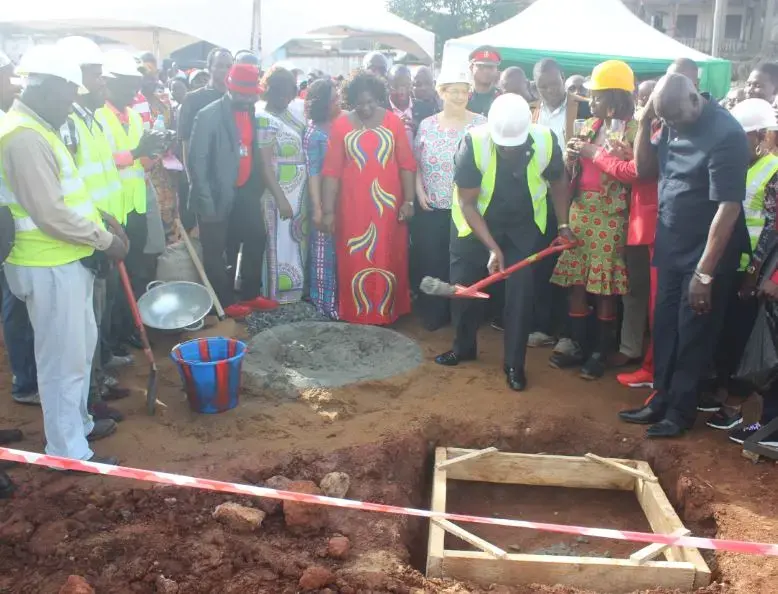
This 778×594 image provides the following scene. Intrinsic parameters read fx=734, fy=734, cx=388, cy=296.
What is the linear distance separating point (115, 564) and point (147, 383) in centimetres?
193

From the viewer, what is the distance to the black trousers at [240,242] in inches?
222

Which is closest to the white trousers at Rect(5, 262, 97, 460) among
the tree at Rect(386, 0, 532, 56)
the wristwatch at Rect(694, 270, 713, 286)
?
the wristwatch at Rect(694, 270, 713, 286)

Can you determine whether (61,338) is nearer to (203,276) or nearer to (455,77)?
(203,276)

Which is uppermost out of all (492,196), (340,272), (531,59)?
(531,59)

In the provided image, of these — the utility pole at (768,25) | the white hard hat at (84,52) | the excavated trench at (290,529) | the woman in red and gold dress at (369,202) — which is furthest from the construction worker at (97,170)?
the utility pole at (768,25)

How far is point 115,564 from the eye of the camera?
2803 millimetres

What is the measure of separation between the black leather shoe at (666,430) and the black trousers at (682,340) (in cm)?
3

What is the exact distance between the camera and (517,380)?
461cm

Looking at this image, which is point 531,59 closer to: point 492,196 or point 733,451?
point 492,196

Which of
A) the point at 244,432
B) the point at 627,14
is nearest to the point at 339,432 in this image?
the point at 244,432

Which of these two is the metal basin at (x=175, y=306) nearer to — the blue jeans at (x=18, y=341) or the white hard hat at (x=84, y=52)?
the blue jeans at (x=18, y=341)

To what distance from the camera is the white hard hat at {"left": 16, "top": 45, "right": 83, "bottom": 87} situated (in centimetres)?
310

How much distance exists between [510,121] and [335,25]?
10699 millimetres

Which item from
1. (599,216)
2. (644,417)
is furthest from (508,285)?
(644,417)
